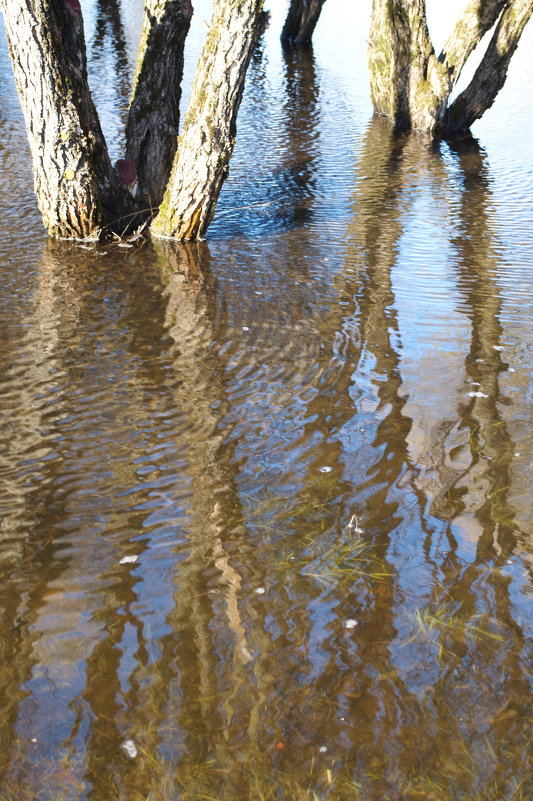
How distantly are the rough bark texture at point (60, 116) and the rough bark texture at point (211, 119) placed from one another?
677mm

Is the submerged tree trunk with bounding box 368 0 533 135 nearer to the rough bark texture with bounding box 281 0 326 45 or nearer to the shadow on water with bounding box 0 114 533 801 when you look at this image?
the rough bark texture with bounding box 281 0 326 45

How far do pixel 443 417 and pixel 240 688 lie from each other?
2.21 m

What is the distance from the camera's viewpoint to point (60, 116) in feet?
20.6

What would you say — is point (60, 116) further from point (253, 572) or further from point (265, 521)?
point (253, 572)

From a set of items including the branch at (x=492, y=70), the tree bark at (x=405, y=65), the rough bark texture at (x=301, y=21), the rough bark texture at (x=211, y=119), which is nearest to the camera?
the rough bark texture at (x=211, y=119)

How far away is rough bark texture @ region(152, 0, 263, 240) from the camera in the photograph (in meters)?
6.09

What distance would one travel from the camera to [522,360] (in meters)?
5.05

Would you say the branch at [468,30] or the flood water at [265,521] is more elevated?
the branch at [468,30]

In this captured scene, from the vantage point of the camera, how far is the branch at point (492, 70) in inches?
444

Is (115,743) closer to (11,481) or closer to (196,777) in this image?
(196,777)

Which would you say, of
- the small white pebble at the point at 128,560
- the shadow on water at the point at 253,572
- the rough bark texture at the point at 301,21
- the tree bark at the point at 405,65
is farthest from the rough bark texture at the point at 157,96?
the rough bark texture at the point at 301,21

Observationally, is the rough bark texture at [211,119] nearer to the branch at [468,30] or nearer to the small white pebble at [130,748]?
the small white pebble at [130,748]

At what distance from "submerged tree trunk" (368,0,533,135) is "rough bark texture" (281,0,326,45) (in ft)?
21.7

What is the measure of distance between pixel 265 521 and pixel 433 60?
10.4m
